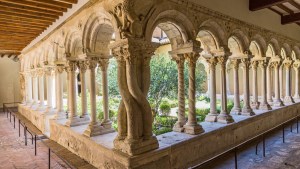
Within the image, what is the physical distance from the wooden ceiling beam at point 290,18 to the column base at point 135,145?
22.5ft

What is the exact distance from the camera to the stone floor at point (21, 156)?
13.2 feet

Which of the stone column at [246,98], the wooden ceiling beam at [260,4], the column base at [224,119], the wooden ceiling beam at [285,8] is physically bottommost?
the column base at [224,119]

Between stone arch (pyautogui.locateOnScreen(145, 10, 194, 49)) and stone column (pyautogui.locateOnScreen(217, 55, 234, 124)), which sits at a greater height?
stone arch (pyautogui.locateOnScreen(145, 10, 194, 49))

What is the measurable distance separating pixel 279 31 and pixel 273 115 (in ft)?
9.81

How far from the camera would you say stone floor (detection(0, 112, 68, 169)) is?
4.04 meters

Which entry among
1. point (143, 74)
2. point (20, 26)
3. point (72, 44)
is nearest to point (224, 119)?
point (143, 74)

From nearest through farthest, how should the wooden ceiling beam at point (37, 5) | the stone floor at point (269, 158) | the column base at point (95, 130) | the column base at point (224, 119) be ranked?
the stone floor at point (269, 158), the column base at point (95, 130), the wooden ceiling beam at point (37, 5), the column base at point (224, 119)

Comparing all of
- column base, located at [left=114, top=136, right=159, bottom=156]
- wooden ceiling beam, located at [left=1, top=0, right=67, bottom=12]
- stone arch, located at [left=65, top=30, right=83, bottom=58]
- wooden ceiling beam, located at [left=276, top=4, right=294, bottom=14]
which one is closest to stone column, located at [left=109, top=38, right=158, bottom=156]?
column base, located at [left=114, top=136, right=159, bottom=156]

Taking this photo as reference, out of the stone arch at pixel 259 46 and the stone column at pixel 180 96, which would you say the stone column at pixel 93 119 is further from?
the stone arch at pixel 259 46

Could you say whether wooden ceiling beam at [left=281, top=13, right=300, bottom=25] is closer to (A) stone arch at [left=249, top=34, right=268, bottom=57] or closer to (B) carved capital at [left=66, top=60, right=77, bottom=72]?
(A) stone arch at [left=249, top=34, right=268, bottom=57]

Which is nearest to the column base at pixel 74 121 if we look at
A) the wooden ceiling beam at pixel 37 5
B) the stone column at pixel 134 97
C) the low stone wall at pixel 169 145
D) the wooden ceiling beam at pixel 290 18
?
the low stone wall at pixel 169 145

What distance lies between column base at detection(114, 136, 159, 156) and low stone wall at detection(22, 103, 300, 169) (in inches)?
2.9

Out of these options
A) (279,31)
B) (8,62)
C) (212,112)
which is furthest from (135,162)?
(8,62)

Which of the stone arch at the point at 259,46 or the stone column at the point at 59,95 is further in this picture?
the stone arch at the point at 259,46
